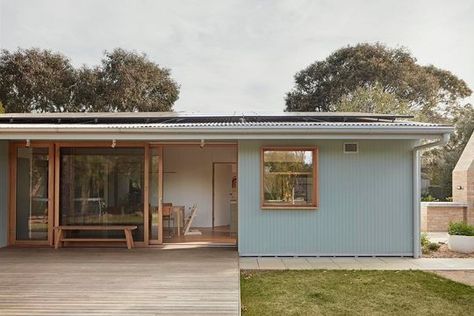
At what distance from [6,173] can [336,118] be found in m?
7.30

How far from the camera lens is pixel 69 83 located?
2627 centimetres

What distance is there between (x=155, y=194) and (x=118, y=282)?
135 inches

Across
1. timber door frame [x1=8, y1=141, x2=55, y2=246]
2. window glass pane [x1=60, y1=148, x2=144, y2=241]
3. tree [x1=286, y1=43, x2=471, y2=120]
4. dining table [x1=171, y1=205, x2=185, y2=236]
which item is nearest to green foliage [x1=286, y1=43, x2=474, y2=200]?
tree [x1=286, y1=43, x2=471, y2=120]

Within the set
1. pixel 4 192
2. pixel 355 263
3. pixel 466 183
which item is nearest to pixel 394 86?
pixel 466 183

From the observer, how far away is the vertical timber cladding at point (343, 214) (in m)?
9.03

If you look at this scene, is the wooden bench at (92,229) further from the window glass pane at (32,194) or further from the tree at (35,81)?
the tree at (35,81)

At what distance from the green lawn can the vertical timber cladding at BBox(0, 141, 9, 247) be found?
5487mm

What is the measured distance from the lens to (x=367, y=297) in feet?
20.2

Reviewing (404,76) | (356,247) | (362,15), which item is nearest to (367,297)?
(356,247)

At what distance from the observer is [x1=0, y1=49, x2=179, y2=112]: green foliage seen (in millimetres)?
25031

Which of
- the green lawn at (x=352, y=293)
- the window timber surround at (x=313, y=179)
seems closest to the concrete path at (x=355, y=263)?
the green lawn at (x=352, y=293)

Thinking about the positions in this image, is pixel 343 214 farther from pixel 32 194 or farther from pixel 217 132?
pixel 32 194

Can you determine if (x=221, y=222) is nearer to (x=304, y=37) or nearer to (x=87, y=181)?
(x=87, y=181)

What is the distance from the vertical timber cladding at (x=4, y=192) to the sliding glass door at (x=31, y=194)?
12 centimetres
